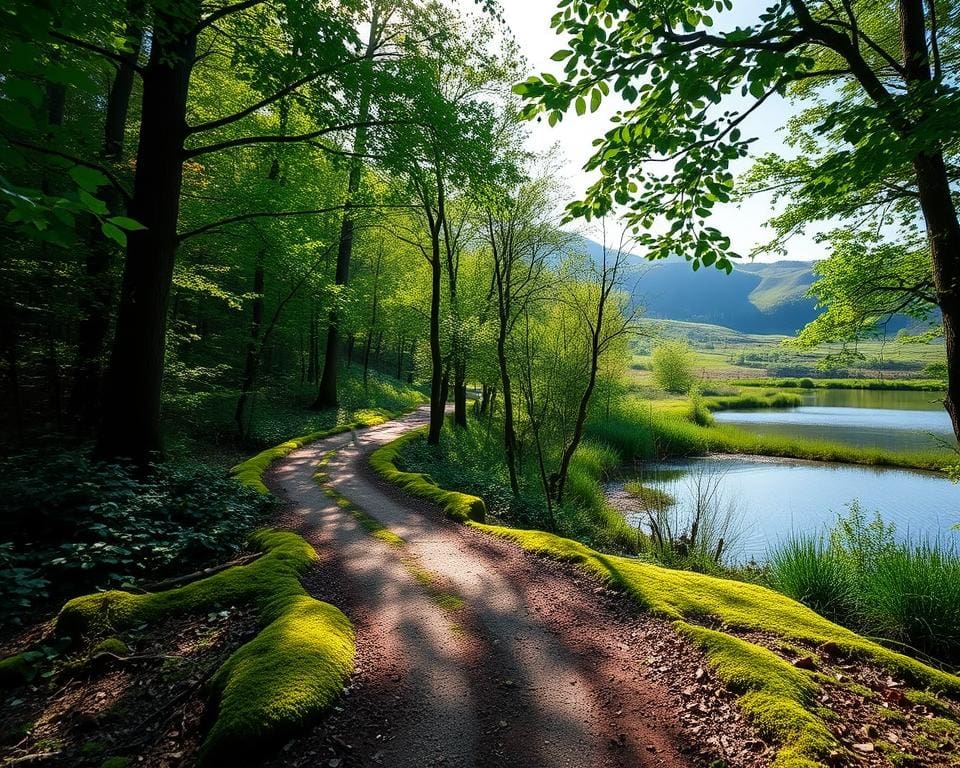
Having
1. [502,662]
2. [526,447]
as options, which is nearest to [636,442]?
[526,447]

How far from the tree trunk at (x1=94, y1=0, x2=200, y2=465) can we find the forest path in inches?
115

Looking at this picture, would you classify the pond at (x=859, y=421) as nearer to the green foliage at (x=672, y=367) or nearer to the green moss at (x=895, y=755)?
the green foliage at (x=672, y=367)

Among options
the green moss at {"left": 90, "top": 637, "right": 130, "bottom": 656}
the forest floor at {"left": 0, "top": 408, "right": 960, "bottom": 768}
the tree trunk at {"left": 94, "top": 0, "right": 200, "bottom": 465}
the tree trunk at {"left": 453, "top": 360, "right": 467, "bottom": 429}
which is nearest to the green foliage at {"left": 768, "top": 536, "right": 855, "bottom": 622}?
the forest floor at {"left": 0, "top": 408, "right": 960, "bottom": 768}

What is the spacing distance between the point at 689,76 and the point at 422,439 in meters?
13.8

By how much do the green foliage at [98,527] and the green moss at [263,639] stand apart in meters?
0.63

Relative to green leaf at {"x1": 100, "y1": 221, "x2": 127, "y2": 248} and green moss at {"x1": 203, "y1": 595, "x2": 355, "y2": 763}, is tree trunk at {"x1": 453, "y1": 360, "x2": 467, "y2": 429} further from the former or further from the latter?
green leaf at {"x1": 100, "y1": 221, "x2": 127, "y2": 248}

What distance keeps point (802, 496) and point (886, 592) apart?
1133cm

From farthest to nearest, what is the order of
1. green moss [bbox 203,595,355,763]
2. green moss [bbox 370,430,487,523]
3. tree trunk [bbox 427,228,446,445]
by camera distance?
tree trunk [bbox 427,228,446,445]
green moss [bbox 370,430,487,523]
green moss [bbox 203,595,355,763]

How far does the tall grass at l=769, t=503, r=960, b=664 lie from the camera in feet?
15.0

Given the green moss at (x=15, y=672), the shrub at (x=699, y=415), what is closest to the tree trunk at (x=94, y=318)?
the green moss at (x=15, y=672)

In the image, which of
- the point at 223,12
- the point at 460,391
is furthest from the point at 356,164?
the point at 460,391

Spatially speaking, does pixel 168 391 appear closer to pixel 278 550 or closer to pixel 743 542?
pixel 278 550

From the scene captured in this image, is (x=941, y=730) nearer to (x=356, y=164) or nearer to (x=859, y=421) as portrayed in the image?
(x=356, y=164)

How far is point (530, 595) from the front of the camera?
15.8ft
